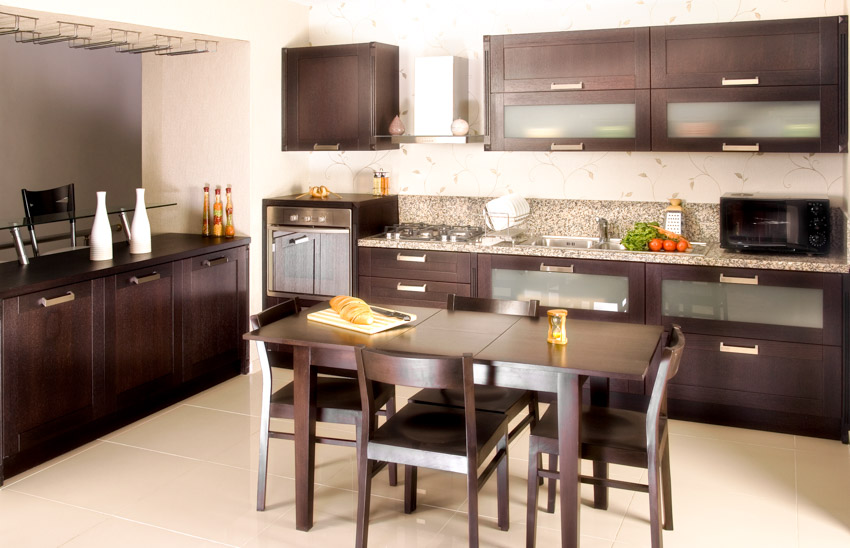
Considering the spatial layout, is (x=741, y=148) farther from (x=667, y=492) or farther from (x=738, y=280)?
(x=667, y=492)

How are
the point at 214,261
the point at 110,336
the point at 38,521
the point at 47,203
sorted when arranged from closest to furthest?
the point at 38,521, the point at 110,336, the point at 47,203, the point at 214,261

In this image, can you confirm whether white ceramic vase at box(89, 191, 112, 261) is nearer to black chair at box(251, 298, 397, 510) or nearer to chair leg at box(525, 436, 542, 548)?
black chair at box(251, 298, 397, 510)

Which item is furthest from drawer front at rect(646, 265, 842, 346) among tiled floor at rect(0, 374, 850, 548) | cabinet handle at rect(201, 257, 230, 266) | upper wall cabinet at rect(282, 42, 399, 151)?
cabinet handle at rect(201, 257, 230, 266)

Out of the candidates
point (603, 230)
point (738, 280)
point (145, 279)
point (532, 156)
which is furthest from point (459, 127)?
point (145, 279)

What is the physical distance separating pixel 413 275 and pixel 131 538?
2.37 m

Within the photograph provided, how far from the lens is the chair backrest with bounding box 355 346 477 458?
2695mm

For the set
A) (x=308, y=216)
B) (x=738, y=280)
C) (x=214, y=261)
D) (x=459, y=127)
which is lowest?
(x=738, y=280)

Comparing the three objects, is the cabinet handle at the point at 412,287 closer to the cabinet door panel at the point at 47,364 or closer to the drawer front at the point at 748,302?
the drawer front at the point at 748,302

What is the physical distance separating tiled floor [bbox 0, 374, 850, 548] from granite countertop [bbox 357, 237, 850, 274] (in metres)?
0.86

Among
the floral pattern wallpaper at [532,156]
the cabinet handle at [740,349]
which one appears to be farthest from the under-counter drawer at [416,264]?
the cabinet handle at [740,349]

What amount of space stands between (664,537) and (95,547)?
2101mm

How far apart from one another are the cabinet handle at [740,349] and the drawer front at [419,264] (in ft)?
4.73

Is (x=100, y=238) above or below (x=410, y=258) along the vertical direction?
above

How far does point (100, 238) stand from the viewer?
4359 mm
